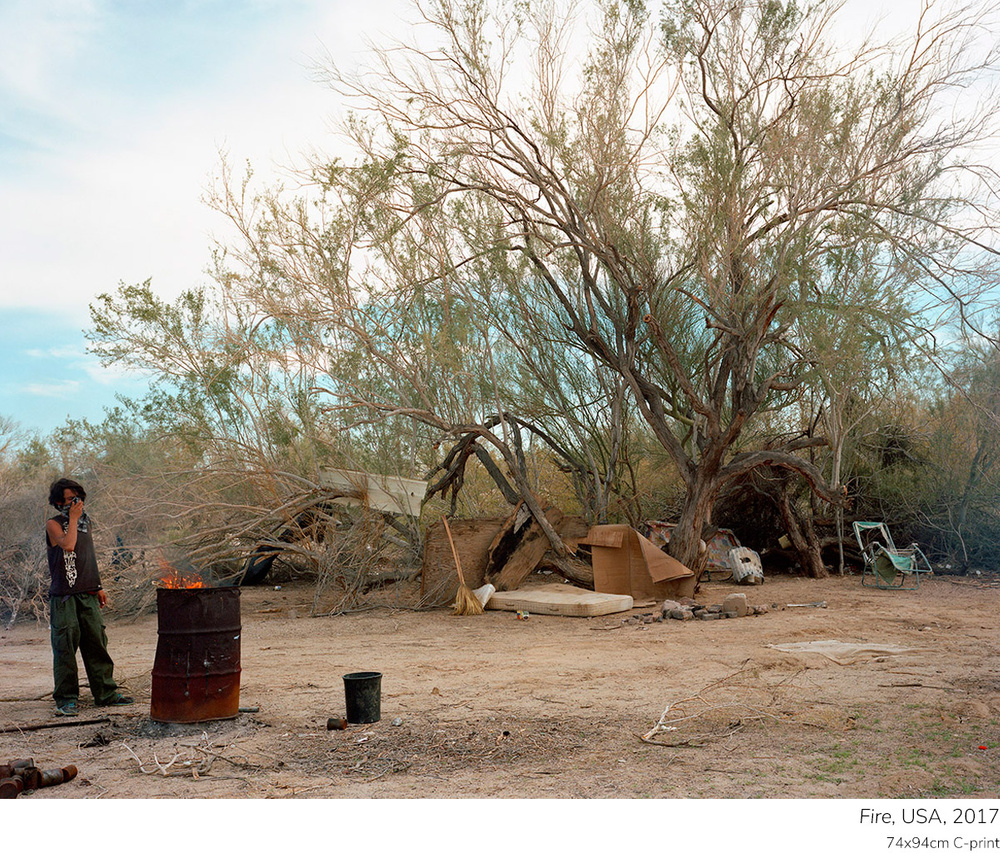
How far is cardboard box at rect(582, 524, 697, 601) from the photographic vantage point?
11398 mm

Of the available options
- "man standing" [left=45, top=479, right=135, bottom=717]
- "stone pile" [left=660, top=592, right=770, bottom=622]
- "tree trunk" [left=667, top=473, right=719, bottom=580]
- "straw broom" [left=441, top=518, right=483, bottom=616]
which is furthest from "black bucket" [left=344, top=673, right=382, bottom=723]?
"tree trunk" [left=667, top=473, right=719, bottom=580]

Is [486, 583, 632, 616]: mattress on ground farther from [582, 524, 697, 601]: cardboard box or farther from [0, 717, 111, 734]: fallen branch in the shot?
[0, 717, 111, 734]: fallen branch

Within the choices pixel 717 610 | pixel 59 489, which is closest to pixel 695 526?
pixel 717 610

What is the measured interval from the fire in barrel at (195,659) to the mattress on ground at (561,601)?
573cm

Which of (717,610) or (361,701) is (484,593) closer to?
(717,610)

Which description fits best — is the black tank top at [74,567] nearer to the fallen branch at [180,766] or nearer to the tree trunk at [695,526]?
the fallen branch at [180,766]

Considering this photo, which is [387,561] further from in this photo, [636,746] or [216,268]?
[636,746]

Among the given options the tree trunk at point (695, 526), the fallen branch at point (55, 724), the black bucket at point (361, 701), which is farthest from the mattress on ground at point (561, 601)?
the fallen branch at point (55, 724)

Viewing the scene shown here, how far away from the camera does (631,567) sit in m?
11.5

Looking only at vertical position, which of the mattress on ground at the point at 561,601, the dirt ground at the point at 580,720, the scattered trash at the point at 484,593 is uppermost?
the scattered trash at the point at 484,593

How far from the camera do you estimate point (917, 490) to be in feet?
47.6

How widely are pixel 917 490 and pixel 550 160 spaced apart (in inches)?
341

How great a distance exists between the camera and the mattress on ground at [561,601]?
34.1ft

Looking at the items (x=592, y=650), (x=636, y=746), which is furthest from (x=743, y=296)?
(x=636, y=746)
